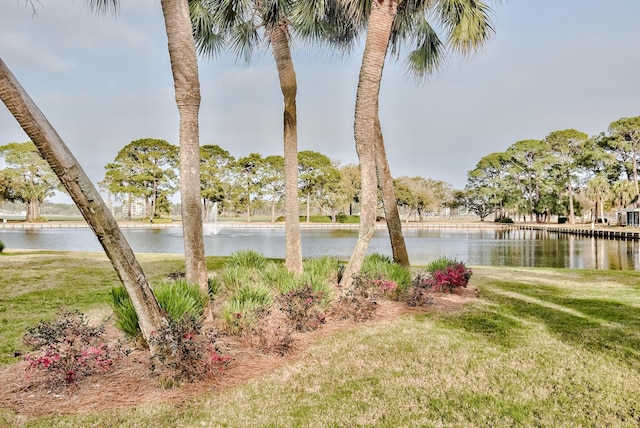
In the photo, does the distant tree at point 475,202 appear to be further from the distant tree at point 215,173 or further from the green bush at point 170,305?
the green bush at point 170,305

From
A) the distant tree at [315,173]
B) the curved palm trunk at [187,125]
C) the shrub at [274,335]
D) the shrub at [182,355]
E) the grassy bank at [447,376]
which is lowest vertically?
the grassy bank at [447,376]

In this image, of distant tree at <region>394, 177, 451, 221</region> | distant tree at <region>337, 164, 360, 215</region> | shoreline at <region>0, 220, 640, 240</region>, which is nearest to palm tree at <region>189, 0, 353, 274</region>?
shoreline at <region>0, 220, 640, 240</region>

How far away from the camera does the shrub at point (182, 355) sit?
3.50 metres

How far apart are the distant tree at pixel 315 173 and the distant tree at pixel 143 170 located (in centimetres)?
1789

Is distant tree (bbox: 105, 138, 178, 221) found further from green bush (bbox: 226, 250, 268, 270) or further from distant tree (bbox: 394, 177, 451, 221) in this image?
green bush (bbox: 226, 250, 268, 270)

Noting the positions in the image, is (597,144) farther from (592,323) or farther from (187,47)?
(187,47)

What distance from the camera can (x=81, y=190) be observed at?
3354 mm

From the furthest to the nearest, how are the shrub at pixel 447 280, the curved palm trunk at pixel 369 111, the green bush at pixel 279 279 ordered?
the shrub at pixel 447 280, the curved palm trunk at pixel 369 111, the green bush at pixel 279 279

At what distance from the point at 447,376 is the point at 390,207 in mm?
5194

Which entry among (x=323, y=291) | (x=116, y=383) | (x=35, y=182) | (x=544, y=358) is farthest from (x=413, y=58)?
(x=35, y=182)

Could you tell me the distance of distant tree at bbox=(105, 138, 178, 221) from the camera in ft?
164

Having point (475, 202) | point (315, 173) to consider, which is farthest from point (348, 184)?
point (475, 202)

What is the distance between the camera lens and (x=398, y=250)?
862cm

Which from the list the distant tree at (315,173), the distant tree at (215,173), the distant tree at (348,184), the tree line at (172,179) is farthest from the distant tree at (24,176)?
the distant tree at (348,184)
